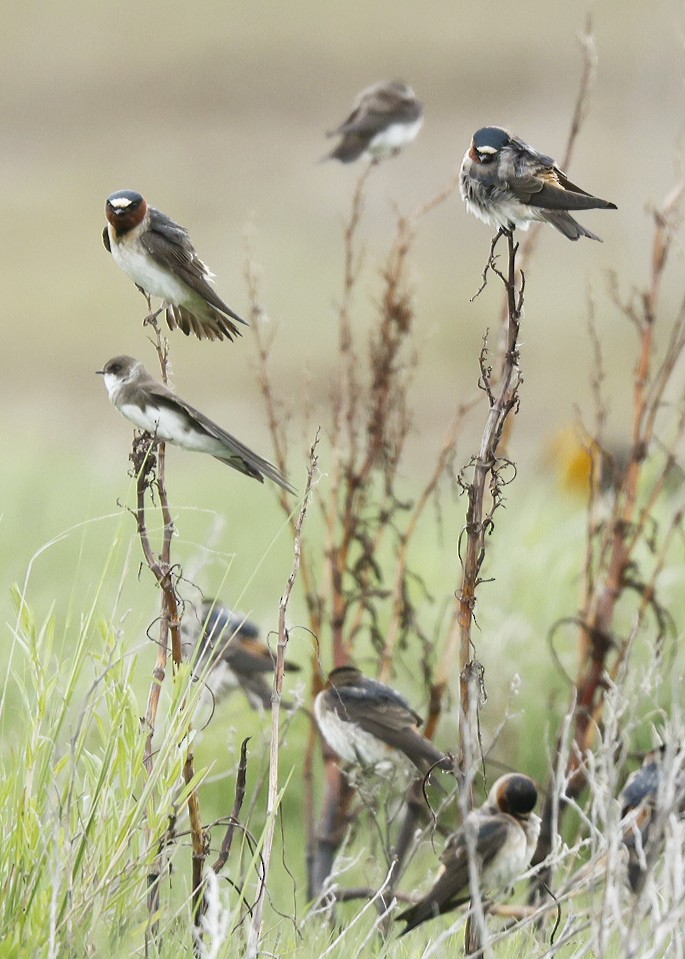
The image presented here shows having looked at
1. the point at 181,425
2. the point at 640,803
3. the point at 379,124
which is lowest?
the point at 640,803

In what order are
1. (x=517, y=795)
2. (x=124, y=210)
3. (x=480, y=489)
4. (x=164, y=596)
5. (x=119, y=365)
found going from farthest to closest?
(x=517, y=795), (x=119, y=365), (x=124, y=210), (x=164, y=596), (x=480, y=489)

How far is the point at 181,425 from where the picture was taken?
8.29 ft

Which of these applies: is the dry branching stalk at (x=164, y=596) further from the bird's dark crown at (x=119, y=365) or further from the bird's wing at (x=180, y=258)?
the bird's dark crown at (x=119, y=365)

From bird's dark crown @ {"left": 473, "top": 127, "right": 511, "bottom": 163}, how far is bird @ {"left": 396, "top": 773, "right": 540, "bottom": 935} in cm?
158

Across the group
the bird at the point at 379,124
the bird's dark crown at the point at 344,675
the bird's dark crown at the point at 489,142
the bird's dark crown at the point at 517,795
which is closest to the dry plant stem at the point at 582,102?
the bird at the point at 379,124

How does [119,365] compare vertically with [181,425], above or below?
above

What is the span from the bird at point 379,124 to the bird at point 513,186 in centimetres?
210

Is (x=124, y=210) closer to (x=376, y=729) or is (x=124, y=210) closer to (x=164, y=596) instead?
(x=164, y=596)

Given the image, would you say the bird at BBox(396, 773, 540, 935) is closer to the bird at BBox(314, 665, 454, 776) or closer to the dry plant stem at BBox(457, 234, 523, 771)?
the bird at BBox(314, 665, 454, 776)

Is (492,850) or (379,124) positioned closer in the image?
(492,850)

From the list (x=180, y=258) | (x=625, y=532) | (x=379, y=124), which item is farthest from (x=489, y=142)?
(x=379, y=124)

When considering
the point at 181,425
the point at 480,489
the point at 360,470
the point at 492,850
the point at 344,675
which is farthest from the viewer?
the point at 360,470

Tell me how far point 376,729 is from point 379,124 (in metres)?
2.52

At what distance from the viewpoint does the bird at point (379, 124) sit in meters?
5.08
